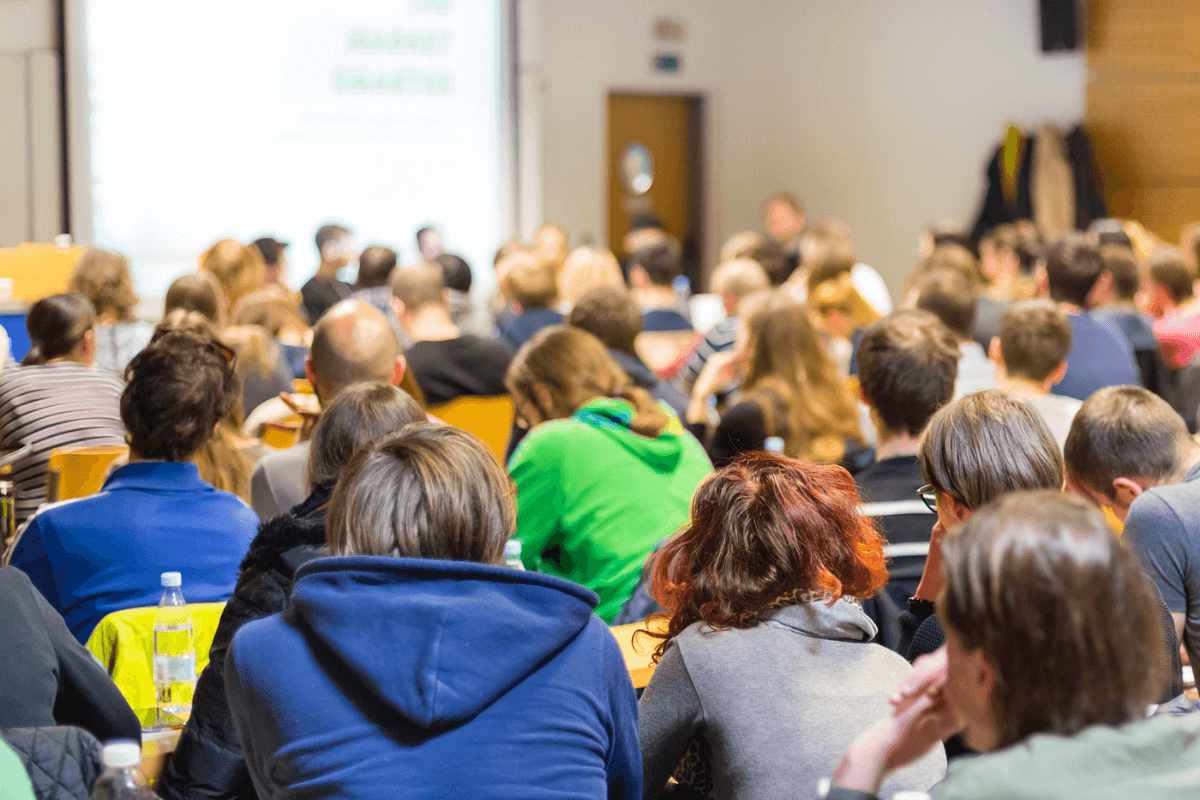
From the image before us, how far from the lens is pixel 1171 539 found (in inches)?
89.4

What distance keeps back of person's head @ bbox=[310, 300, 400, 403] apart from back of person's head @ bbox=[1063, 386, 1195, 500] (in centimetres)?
173

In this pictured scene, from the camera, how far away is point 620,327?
177 inches

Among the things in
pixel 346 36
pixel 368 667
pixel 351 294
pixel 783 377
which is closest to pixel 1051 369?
pixel 783 377

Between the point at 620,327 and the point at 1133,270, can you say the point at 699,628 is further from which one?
the point at 1133,270

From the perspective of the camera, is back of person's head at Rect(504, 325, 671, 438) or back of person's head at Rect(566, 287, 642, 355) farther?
back of person's head at Rect(566, 287, 642, 355)

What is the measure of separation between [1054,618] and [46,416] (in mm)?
3270

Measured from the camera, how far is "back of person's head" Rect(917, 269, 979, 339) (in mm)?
4453

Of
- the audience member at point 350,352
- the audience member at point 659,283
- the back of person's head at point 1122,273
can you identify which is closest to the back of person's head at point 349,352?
the audience member at point 350,352

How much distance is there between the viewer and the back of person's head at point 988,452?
6.65ft

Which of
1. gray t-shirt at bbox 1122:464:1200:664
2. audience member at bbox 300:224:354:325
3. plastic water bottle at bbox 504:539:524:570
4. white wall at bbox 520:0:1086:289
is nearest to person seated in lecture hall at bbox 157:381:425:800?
plastic water bottle at bbox 504:539:524:570

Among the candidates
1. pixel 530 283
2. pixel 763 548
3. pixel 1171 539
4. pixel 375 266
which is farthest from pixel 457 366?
pixel 763 548

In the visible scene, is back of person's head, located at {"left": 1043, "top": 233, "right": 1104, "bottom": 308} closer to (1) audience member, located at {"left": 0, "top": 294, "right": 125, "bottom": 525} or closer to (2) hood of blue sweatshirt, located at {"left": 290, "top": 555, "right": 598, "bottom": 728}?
(1) audience member, located at {"left": 0, "top": 294, "right": 125, "bottom": 525}

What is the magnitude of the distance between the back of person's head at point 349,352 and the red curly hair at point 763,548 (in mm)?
1641

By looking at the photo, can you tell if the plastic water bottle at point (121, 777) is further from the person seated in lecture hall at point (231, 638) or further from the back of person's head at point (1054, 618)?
the back of person's head at point (1054, 618)
